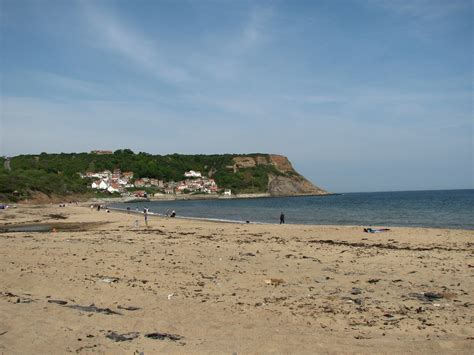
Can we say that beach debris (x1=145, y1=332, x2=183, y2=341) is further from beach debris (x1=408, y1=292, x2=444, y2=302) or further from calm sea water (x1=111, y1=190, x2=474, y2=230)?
calm sea water (x1=111, y1=190, x2=474, y2=230)

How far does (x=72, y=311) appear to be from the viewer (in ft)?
23.2

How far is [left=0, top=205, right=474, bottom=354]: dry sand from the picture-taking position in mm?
5891

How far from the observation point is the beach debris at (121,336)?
589cm

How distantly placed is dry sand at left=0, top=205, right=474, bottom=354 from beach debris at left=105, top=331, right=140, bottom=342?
0.01 m

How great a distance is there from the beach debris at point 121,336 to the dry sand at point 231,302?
0.01 metres

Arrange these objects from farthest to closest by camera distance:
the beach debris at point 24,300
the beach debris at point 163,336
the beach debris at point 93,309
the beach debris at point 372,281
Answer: the beach debris at point 372,281
the beach debris at point 24,300
the beach debris at point 93,309
the beach debris at point 163,336

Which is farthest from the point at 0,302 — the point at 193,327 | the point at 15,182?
the point at 15,182

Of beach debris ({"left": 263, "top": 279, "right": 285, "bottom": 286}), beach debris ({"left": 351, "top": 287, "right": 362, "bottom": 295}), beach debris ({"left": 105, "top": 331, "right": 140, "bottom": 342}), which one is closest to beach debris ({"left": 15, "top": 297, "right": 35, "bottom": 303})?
beach debris ({"left": 105, "top": 331, "right": 140, "bottom": 342})

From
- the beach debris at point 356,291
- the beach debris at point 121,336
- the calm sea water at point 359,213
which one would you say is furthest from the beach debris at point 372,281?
the calm sea water at point 359,213

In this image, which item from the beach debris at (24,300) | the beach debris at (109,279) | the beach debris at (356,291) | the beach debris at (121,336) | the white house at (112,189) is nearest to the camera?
the beach debris at (121,336)

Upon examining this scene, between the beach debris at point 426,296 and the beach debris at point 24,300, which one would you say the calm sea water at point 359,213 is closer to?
the beach debris at point 426,296

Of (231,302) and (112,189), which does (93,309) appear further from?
(112,189)

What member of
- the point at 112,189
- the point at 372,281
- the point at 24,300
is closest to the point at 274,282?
the point at 372,281

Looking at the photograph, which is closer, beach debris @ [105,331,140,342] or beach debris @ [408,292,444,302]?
beach debris @ [105,331,140,342]
